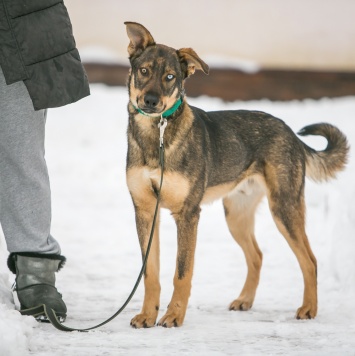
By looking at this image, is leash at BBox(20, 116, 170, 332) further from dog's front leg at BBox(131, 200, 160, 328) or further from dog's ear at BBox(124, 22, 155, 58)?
dog's ear at BBox(124, 22, 155, 58)

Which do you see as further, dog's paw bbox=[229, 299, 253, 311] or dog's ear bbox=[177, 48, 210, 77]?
dog's paw bbox=[229, 299, 253, 311]

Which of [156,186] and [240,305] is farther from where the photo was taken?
[240,305]

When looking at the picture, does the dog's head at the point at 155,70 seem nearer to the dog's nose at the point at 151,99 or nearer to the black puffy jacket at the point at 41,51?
the dog's nose at the point at 151,99

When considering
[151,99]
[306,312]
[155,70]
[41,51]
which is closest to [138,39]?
[155,70]

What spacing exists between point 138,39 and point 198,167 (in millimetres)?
840

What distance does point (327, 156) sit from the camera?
210 inches

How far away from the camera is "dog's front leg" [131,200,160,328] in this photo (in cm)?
428

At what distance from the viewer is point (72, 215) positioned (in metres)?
7.86

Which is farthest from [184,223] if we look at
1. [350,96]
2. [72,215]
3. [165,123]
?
[350,96]

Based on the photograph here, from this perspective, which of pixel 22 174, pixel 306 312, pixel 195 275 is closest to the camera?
pixel 22 174

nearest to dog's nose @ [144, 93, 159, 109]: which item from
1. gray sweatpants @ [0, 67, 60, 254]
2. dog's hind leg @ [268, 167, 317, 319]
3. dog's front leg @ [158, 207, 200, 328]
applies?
gray sweatpants @ [0, 67, 60, 254]

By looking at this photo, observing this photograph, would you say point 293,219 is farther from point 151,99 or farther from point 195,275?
point 151,99

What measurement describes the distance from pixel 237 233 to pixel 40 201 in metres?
1.66

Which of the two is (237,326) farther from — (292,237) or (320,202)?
(320,202)
